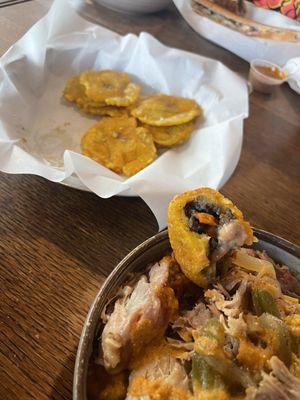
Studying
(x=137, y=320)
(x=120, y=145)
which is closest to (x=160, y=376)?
(x=137, y=320)

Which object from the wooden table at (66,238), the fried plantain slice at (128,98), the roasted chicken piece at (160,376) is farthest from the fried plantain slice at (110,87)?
the roasted chicken piece at (160,376)

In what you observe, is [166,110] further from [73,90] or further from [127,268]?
[127,268]

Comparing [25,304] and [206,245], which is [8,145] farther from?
[206,245]

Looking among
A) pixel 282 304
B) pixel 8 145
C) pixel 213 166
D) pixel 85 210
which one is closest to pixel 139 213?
pixel 85 210

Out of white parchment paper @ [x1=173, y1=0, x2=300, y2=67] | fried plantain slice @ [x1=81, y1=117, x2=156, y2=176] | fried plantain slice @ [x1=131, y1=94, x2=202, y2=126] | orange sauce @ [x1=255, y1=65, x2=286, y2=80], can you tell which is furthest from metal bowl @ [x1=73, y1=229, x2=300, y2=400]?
white parchment paper @ [x1=173, y1=0, x2=300, y2=67]

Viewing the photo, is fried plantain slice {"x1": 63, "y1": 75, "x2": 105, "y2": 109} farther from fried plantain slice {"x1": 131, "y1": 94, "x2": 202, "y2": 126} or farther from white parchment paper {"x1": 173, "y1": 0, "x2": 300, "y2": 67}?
white parchment paper {"x1": 173, "y1": 0, "x2": 300, "y2": 67}

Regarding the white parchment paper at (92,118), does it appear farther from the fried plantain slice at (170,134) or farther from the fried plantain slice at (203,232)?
the fried plantain slice at (203,232)
